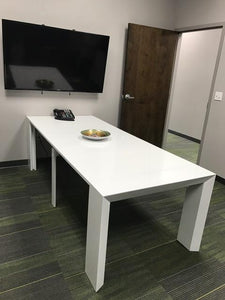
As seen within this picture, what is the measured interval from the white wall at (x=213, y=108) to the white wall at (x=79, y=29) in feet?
1.32

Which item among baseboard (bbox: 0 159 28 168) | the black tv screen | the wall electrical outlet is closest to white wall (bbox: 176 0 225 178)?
the wall electrical outlet

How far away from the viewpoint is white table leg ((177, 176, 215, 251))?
179 cm

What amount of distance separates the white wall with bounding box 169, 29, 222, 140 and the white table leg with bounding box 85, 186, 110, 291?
12.2 feet

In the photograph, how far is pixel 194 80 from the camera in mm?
5008

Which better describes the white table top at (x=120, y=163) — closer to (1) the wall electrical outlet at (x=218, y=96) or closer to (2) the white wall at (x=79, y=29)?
(2) the white wall at (x=79, y=29)

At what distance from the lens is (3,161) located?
10.6 ft

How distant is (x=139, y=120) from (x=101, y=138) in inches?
66.2

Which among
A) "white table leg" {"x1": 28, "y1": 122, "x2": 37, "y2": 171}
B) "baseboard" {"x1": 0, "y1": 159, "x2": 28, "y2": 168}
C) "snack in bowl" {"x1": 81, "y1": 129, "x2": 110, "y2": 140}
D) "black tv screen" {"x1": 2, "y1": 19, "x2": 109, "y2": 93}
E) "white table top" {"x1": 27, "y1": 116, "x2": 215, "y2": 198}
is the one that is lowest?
"baseboard" {"x1": 0, "y1": 159, "x2": 28, "y2": 168}

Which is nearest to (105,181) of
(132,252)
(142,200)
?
(132,252)

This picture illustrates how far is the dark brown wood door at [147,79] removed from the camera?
3.45 meters

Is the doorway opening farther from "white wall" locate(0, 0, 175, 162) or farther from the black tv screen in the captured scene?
the black tv screen

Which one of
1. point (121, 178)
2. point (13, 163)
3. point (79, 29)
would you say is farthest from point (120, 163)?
point (79, 29)

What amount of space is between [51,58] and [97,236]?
2361 mm

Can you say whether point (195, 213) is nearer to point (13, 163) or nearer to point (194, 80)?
point (13, 163)
